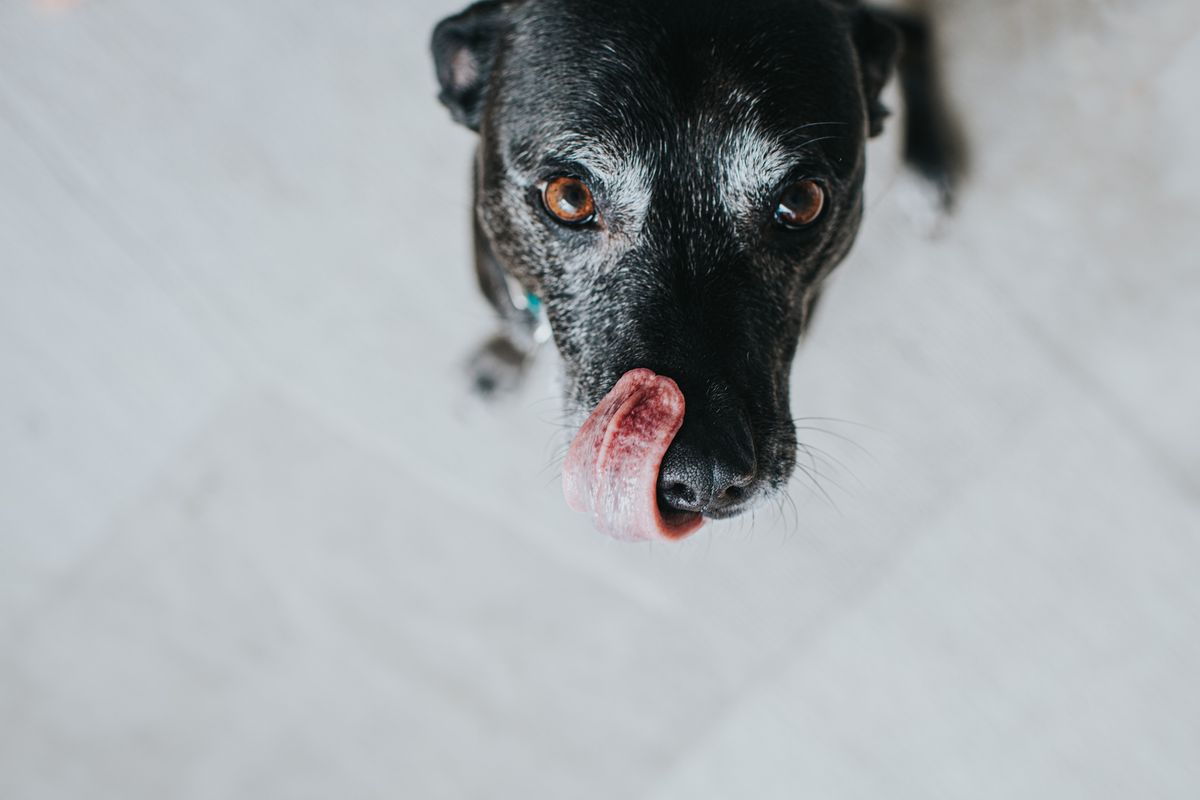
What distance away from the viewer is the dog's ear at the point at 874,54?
1926 mm

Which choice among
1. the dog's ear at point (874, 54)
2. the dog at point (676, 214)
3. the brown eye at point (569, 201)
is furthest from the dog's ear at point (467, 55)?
the dog's ear at point (874, 54)

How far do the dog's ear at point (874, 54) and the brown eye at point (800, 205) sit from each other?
36cm

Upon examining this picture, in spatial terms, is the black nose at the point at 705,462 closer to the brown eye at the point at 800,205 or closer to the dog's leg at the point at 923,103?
the brown eye at the point at 800,205

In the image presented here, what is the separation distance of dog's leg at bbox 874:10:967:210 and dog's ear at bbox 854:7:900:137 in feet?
1.80

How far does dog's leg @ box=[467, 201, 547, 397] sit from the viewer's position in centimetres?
219

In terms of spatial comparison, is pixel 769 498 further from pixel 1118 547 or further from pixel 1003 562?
pixel 1118 547

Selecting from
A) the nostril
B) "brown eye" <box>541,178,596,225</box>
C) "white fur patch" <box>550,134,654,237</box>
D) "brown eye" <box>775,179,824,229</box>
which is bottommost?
the nostril

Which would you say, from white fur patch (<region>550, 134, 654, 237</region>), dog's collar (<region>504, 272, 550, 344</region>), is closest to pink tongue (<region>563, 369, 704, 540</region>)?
white fur patch (<region>550, 134, 654, 237</region>)

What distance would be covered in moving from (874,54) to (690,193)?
0.69 meters

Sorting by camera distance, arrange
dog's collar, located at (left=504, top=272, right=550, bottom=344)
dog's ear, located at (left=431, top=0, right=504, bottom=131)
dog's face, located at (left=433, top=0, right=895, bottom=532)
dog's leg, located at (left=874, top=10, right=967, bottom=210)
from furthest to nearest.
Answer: dog's leg, located at (left=874, top=10, right=967, bottom=210)
dog's collar, located at (left=504, top=272, right=550, bottom=344)
dog's ear, located at (left=431, top=0, right=504, bottom=131)
dog's face, located at (left=433, top=0, right=895, bottom=532)

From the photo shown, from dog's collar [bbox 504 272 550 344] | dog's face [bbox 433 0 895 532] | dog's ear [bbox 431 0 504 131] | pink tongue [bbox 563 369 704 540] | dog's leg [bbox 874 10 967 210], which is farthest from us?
dog's leg [bbox 874 10 967 210]

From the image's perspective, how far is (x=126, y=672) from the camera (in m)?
2.89

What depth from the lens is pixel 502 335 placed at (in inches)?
99.7

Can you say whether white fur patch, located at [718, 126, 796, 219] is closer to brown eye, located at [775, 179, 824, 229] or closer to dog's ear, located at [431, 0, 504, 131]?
brown eye, located at [775, 179, 824, 229]
